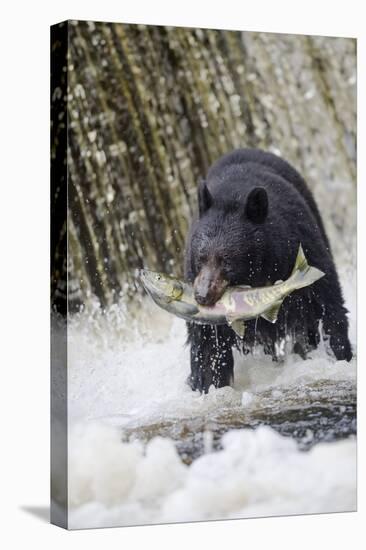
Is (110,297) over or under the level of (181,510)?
over

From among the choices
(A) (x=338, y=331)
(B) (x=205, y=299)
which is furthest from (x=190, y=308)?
(A) (x=338, y=331)

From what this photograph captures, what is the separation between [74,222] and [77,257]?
240 millimetres

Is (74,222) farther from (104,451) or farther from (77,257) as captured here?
(104,451)

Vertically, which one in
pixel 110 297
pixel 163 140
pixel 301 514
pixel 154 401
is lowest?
pixel 301 514

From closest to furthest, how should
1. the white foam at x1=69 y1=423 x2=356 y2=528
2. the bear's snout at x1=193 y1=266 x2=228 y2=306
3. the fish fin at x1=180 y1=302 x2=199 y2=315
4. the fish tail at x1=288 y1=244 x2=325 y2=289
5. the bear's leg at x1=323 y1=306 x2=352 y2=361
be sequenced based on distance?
the white foam at x1=69 y1=423 x2=356 y2=528
the bear's snout at x1=193 y1=266 x2=228 y2=306
the fish fin at x1=180 y1=302 x2=199 y2=315
the fish tail at x1=288 y1=244 x2=325 y2=289
the bear's leg at x1=323 y1=306 x2=352 y2=361

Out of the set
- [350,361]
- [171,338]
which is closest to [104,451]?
[171,338]

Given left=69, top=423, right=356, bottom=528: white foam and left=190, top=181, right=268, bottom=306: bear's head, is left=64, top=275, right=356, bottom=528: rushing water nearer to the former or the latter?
left=69, top=423, right=356, bottom=528: white foam

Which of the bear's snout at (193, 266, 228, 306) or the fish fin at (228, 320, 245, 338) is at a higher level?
the bear's snout at (193, 266, 228, 306)

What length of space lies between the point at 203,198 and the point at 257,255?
55 cm

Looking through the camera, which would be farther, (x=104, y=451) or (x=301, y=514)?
(x=301, y=514)

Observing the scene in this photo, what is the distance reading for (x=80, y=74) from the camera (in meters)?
8.59

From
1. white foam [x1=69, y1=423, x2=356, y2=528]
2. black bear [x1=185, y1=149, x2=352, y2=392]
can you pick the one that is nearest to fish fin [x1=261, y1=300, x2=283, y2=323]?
black bear [x1=185, y1=149, x2=352, y2=392]

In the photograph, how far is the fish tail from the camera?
9109 millimetres

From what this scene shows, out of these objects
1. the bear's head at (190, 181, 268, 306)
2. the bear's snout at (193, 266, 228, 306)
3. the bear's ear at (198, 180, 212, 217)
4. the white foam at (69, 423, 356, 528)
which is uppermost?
the bear's ear at (198, 180, 212, 217)
